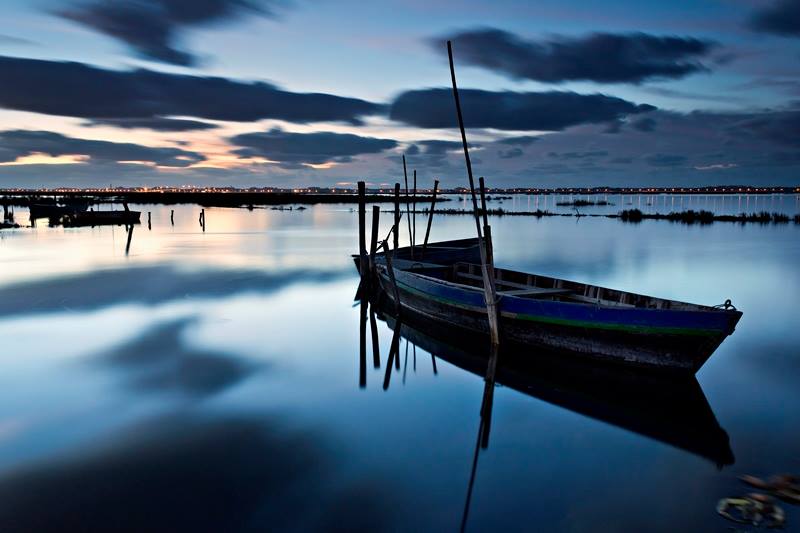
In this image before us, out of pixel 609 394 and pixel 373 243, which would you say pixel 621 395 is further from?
pixel 373 243

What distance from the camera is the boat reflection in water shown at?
763 cm

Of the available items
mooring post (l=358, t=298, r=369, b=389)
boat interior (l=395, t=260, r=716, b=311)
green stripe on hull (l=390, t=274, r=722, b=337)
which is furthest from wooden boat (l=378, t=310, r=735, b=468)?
mooring post (l=358, t=298, r=369, b=389)

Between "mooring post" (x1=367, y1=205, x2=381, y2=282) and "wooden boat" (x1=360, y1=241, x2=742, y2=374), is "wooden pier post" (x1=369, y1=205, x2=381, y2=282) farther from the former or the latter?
"wooden boat" (x1=360, y1=241, x2=742, y2=374)

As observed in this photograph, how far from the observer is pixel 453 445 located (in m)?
7.46

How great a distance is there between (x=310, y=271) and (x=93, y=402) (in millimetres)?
15625

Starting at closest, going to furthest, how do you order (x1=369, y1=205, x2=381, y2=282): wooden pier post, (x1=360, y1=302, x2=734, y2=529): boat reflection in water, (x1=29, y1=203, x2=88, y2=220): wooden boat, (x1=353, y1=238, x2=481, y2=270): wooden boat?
1. (x1=360, y1=302, x2=734, y2=529): boat reflection in water
2. (x1=369, y1=205, x2=381, y2=282): wooden pier post
3. (x1=353, y1=238, x2=481, y2=270): wooden boat
4. (x1=29, y1=203, x2=88, y2=220): wooden boat

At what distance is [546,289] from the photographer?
39.3 ft

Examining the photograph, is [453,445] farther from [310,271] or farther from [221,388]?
[310,271]

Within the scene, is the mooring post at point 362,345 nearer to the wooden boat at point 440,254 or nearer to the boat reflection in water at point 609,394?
the boat reflection in water at point 609,394

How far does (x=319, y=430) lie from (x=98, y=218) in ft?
147

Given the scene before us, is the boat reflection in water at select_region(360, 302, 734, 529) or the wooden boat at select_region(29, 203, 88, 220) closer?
the boat reflection in water at select_region(360, 302, 734, 529)

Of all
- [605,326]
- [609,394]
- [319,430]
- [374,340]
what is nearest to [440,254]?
[374,340]

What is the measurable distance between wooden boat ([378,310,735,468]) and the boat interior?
1.29 meters

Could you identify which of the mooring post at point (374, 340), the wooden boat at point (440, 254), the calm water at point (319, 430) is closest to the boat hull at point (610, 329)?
the calm water at point (319, 430)
